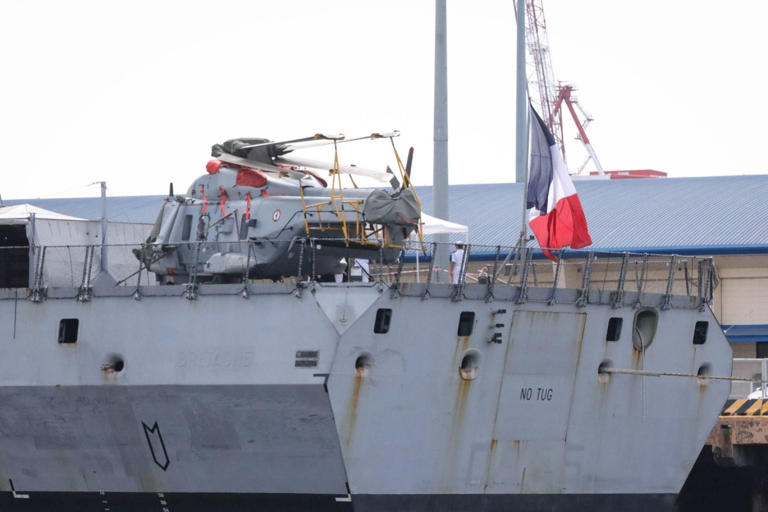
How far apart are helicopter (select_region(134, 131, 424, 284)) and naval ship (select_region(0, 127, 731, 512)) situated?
0.04 metres

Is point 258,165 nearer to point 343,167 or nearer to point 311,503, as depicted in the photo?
point 343,167

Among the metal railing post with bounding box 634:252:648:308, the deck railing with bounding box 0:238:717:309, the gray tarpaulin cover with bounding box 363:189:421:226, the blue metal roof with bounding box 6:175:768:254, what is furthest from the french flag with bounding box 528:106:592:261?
the blue metal roof with bounding box 6:175:768:254

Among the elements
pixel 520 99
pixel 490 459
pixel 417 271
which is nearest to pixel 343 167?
pixel 417 271

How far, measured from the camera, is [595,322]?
82.1ft

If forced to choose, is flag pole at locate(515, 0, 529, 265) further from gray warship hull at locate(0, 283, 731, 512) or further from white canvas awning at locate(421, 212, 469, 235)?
gray warship hull at locate(0, 283, 731, 512)

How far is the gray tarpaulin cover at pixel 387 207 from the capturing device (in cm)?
2381

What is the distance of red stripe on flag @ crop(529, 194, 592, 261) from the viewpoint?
91.4 ft

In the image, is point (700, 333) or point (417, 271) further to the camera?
point (700, 333)

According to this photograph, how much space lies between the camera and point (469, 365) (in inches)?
925

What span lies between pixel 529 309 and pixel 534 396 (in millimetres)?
1461

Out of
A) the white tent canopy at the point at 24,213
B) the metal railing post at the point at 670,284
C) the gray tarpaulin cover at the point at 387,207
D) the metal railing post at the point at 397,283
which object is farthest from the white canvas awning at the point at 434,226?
the white tent canopy at the point at 24,213

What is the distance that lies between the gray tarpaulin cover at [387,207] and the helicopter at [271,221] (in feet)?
0.05

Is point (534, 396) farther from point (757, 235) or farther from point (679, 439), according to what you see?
point (757, 235)

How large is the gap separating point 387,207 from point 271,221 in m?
1.98
